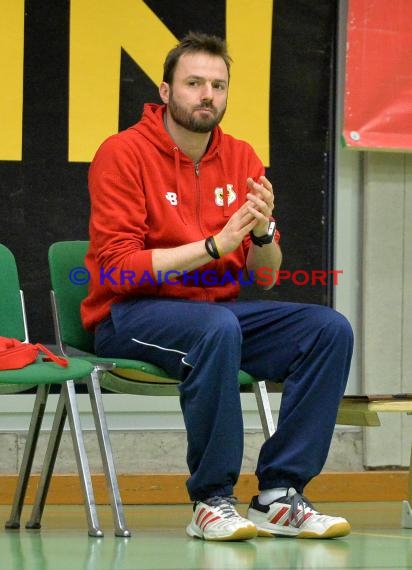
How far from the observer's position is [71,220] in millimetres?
4145

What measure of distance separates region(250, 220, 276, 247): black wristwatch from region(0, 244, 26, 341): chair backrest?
75 cm

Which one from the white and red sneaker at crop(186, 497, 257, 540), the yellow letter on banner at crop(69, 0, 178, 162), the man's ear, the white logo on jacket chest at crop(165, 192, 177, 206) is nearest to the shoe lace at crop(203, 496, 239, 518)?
the white and red sneaker at crop(186, 497, 257, 540)

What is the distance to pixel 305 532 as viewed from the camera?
2812mm

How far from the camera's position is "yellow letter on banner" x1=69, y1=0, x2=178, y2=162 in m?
4.14

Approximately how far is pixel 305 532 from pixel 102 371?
2.32ft

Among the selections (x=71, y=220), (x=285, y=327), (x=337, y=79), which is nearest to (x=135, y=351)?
(x=285, y=327)

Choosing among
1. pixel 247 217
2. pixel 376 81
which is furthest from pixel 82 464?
pixel 376 81

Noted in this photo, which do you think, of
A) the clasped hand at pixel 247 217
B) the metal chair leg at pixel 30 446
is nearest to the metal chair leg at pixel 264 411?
the clasped hand at pixel 247 217

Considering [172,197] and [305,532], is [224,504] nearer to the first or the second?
[305,532]

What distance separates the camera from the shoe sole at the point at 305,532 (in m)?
2.79

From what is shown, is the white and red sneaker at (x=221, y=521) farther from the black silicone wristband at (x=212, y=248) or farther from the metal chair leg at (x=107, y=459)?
the black silicone wristband at (x=212, y=248)

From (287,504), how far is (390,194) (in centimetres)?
186

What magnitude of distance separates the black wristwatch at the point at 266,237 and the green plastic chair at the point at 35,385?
0.59 meters

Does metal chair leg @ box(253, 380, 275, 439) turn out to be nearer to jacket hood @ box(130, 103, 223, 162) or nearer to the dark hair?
jacket hood @ box(130, 103, 223, 162)
